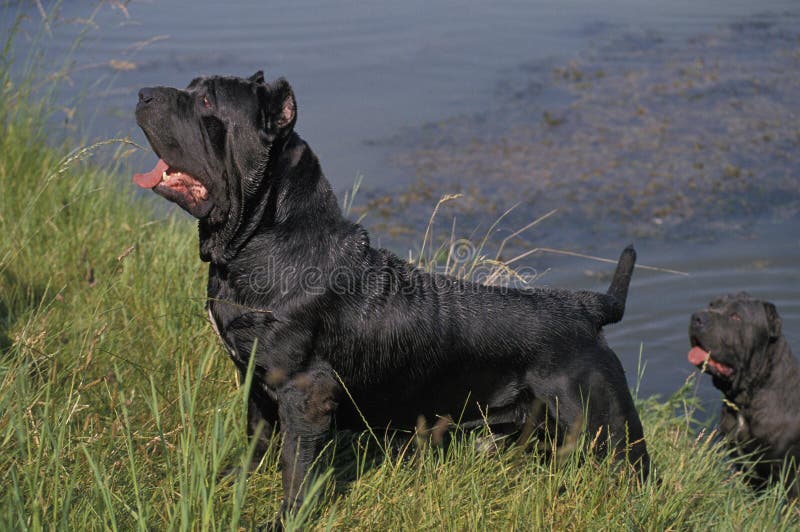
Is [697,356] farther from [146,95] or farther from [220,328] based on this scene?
[146,95]

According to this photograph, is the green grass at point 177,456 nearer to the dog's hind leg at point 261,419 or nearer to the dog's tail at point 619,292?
the dog's hind leg at point 261,419

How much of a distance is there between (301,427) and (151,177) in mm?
1135

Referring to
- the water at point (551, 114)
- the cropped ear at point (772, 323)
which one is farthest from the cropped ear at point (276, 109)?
the cropped ear at point (772, 323)

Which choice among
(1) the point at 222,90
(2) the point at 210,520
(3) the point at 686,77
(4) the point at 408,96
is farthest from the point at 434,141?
(2) the point at 210,520

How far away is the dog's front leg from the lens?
3758 millimetres

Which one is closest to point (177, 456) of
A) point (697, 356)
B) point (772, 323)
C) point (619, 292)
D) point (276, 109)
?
point (276, 109)

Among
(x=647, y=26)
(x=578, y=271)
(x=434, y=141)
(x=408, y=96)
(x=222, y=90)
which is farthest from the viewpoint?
(x=647, y=26)

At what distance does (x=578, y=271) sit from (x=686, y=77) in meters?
4.24

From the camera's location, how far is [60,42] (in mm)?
11062

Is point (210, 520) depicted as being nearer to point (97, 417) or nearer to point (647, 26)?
point (97, 417)

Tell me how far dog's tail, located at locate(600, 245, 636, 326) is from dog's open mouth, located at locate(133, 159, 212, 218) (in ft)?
5.94

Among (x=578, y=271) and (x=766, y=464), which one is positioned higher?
(x=578, y=271)

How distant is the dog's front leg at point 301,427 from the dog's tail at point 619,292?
4.45 feet

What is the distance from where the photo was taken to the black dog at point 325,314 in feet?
12.4
